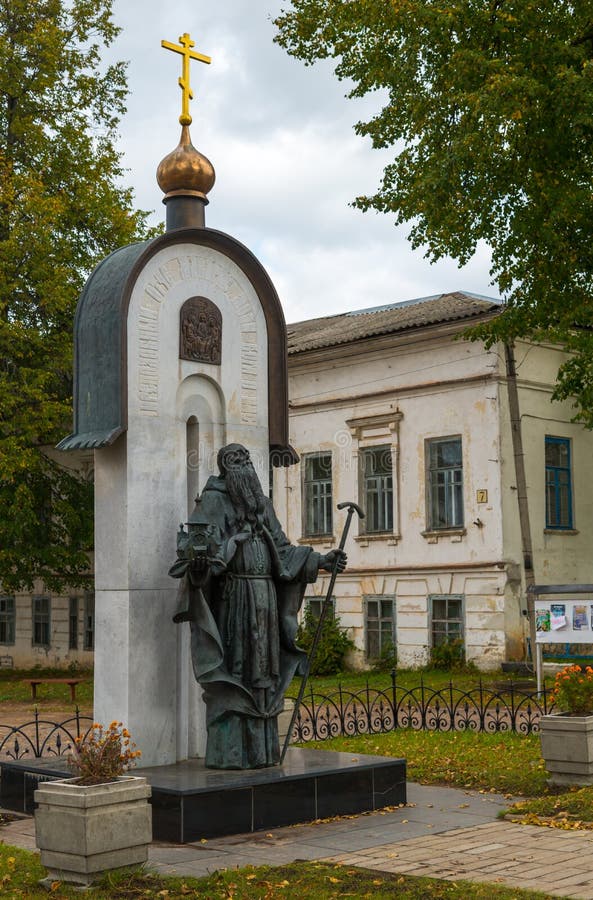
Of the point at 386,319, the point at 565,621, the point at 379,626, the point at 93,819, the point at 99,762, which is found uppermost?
the point at 386,319

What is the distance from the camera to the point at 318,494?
86.2ft

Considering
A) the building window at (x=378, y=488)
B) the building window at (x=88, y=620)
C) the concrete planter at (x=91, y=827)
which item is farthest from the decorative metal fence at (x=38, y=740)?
the building window at (x=88, y=620)

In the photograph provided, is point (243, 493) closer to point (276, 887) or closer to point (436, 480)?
point (276, 887)

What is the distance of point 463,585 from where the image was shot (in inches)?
902

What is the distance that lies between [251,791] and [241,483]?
86.9 inches

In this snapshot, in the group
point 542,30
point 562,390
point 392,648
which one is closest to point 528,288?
point 562,390

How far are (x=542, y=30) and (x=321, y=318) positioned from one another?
14.7 metres

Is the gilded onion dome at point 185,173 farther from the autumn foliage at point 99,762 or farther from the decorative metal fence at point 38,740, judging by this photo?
the decorative metal fence at point 38,740

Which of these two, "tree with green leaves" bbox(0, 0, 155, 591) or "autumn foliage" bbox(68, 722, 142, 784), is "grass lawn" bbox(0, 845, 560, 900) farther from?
"tree with green leaves" bbox(0, 0, 155, 591)

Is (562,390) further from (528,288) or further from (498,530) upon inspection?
(498,530)

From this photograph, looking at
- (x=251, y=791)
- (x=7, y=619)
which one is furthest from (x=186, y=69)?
(x=7, y=619)

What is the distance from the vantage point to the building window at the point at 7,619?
32344 millimetres

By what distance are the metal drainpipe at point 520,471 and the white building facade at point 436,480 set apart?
0.71 ft

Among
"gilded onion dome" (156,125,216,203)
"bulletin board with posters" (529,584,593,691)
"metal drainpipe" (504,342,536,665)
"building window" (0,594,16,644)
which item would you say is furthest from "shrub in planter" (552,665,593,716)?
"building window" (0,594,16,644)
